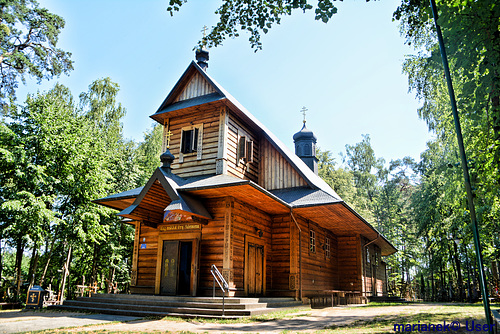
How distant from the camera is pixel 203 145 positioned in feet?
46.0

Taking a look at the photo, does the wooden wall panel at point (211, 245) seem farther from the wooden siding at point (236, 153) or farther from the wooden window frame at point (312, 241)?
the wooden window frame at point (312, 241)

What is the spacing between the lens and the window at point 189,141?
1423cm

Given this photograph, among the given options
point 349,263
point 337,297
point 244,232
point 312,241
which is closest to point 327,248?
point 349,263

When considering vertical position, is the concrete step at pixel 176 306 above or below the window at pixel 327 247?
below

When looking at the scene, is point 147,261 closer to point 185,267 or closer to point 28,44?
point 185,267

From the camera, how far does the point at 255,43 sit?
7.04 metres

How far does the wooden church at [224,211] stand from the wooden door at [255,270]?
1.4 inches

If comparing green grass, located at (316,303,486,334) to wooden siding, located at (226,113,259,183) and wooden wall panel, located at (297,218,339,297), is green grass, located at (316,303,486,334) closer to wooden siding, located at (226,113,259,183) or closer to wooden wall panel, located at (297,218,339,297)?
wooden wall panel, located at (297,218,339,297)

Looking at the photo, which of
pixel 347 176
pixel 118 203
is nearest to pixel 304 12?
pixel 118 203

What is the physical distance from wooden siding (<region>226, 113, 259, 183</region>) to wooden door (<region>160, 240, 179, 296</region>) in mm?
3305

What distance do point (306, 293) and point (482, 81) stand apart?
11.2m

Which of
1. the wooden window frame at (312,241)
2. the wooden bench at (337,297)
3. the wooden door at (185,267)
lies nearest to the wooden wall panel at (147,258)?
the wooden door at (185,267)

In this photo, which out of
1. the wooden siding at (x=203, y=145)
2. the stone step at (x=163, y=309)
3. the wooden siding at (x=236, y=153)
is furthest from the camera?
the wooden siding at (x=236, y=153)

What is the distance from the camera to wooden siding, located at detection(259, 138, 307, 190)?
1552cm
